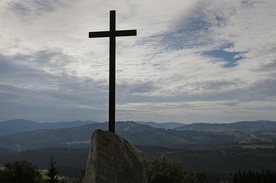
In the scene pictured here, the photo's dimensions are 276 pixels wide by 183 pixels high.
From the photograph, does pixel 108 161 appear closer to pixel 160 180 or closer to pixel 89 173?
pixel 89 173

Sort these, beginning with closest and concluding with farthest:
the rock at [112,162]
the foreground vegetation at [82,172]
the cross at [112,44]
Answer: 1. the rock at [112,162]
2. the cross at [112,44]
3. the foreground vegetation at [82,172]

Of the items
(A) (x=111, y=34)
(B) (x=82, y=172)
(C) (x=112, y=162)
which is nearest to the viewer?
(C) (x=112, y=162)

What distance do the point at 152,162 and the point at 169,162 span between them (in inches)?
137

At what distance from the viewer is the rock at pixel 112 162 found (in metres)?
16.7

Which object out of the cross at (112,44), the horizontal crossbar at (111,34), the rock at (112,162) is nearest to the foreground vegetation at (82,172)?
the cross at (112,44)

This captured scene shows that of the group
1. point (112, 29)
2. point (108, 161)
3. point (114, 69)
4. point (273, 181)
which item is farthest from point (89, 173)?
point (273, 181)

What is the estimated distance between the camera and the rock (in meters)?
16.7

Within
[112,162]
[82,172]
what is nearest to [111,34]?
[112,162]

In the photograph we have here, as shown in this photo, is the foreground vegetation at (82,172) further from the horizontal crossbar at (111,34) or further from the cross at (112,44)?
the horizontal crossbar at (111,34)

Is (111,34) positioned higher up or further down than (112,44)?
higher up

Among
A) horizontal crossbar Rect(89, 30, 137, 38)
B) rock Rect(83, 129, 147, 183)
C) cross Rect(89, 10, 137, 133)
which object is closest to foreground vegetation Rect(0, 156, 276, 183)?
cross Rect(89, 10, 137, 133)

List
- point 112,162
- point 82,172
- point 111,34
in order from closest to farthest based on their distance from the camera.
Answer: point 112,162 < point 111,34 < point 82,172

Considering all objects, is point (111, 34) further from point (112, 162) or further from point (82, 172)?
point (82, 172)

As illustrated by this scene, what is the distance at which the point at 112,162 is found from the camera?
677 inches
